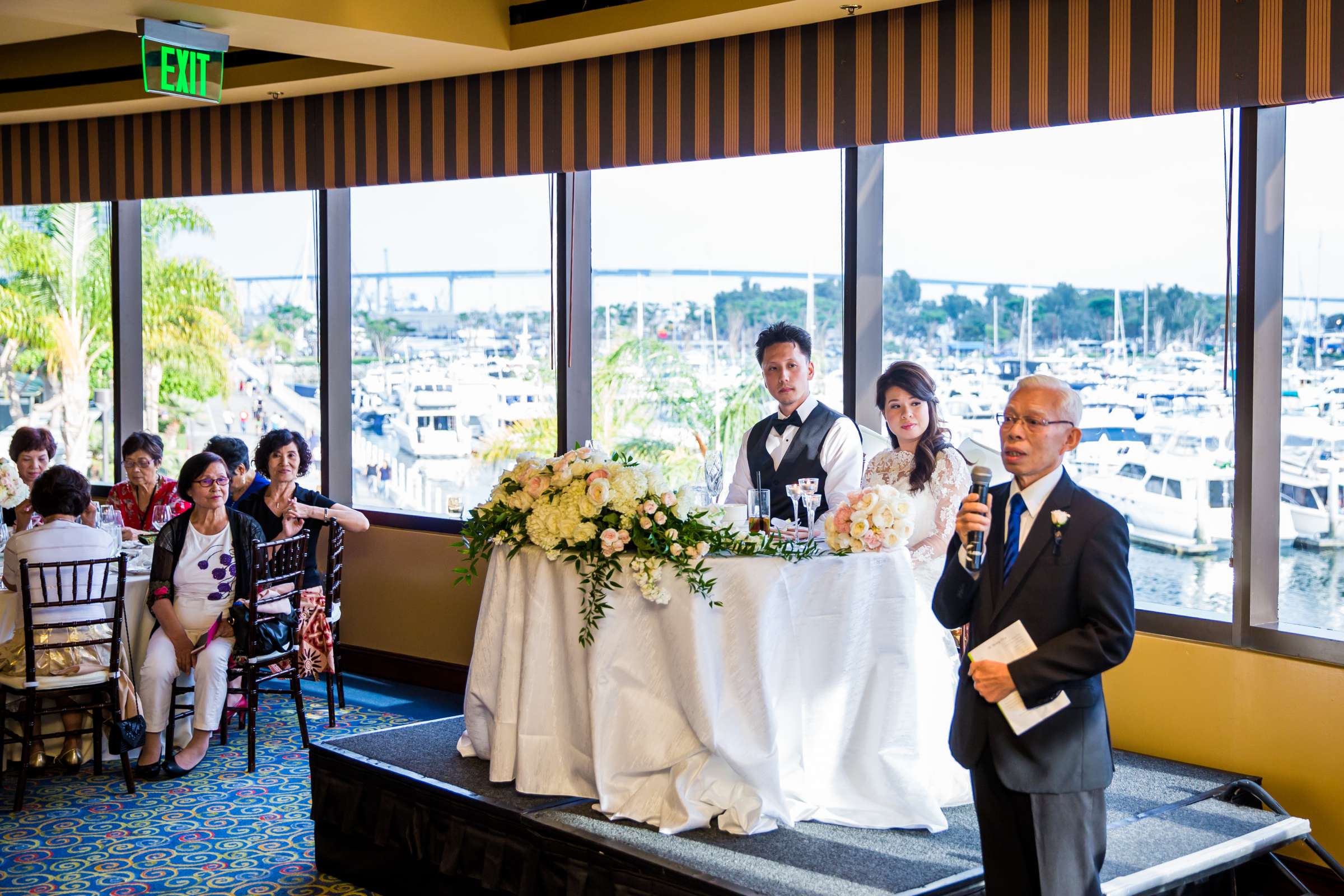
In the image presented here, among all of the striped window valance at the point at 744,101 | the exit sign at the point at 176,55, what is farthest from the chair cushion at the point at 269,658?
the striped window valance at the point at 744,101

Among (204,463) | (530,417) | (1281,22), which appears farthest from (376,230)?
(1281,22)

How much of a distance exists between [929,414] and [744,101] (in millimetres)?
1933

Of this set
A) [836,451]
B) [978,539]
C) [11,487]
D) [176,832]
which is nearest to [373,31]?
[836,451]

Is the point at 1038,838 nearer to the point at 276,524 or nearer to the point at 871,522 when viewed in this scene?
the point at 871,522

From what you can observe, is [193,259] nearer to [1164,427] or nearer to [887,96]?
[887,96]

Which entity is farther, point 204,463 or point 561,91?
point 561,91

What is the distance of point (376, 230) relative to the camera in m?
7.54

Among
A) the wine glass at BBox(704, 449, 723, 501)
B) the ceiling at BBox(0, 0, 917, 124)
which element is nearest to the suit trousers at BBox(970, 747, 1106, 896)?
the wine glass at BBox(704, 449, 723, 501)

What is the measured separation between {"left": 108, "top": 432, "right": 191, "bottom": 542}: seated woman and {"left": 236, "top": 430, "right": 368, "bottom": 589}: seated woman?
1.41ft

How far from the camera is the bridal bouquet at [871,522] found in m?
3.97

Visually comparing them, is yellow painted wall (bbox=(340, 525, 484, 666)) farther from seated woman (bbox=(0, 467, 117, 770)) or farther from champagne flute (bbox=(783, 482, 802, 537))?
champagne flute (bbox=(783, 482, 802, 537))

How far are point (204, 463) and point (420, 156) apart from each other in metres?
2.27

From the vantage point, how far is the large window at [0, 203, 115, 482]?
8.71 m

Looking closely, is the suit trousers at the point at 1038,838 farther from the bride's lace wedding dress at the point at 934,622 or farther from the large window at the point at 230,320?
the large window at the point at 230,320
